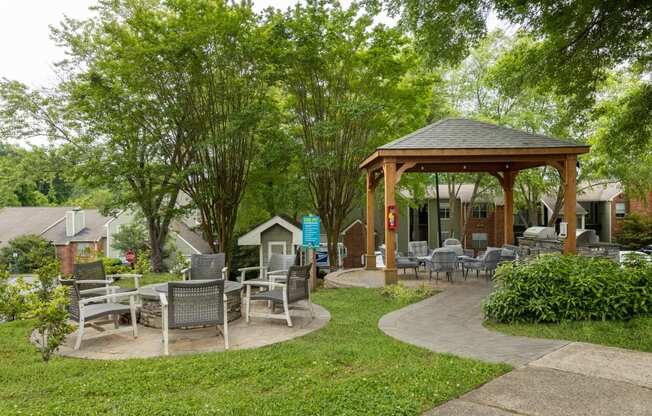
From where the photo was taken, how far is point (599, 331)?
5477 millimetres

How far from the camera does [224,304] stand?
5.47m

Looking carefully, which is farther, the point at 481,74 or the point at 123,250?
the point at 123,250

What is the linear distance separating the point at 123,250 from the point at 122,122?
16039 mm

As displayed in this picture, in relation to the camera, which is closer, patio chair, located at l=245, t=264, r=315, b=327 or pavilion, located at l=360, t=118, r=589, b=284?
patio chair, located at l=245, t=264, r=315, b=327

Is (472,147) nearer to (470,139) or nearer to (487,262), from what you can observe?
(470,139)

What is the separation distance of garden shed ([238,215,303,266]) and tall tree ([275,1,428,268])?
4.18ft

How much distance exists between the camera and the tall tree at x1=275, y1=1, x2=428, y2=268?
1246 centimetres

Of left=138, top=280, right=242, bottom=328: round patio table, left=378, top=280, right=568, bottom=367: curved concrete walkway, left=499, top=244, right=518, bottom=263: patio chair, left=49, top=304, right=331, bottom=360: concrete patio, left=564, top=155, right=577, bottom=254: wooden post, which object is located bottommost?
left=49, top=304, right=331, bottom=360: concrete patio

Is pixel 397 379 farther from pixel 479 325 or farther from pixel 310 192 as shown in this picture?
pixel 310 192

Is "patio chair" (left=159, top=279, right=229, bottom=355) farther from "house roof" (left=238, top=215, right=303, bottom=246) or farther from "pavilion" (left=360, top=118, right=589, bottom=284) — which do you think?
"house roof" (left=238, top=215, right=303, bottom=246)

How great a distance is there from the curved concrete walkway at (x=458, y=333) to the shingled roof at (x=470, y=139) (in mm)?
3528

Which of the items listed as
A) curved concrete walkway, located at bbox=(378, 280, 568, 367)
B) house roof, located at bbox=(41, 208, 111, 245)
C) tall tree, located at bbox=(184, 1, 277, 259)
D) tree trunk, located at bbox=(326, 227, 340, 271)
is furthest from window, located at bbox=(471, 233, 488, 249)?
house roof, located at bbox=(41, 208, 111, 245)

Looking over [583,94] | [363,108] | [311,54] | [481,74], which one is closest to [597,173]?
[481,74]

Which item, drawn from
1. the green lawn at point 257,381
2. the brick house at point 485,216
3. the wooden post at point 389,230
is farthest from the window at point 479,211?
the green lawn at point 257,381
